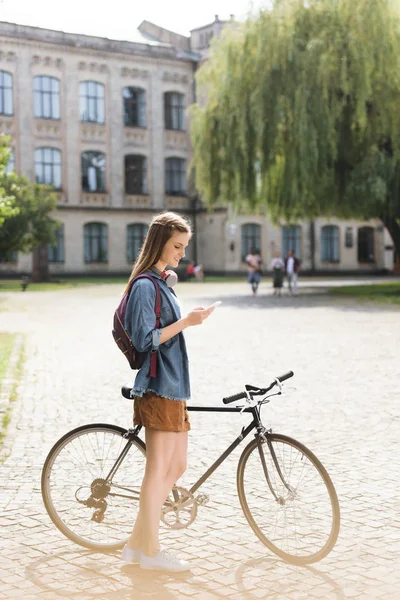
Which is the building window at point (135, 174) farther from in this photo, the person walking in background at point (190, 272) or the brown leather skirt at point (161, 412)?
the brown leather skirt at point (161, 412)

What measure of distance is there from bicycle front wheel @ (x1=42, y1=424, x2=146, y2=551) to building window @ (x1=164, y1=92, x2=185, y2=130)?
4990 centimetres

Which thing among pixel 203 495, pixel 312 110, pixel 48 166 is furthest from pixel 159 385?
pixel 48 166

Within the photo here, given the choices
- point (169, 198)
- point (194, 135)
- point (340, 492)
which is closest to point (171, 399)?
point (340, 492)

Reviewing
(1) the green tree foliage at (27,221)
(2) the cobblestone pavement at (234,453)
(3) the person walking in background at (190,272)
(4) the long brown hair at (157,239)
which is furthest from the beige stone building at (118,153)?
(4) the long brown hair at (157,239)

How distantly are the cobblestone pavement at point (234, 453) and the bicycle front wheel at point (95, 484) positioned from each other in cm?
13

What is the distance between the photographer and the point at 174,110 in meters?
53.8

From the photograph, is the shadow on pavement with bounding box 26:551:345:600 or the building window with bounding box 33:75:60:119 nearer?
the shadow on pavement with bounding box 26:551:345:600

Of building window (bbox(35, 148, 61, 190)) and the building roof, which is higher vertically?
the building roof

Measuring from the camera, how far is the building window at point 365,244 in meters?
55.2

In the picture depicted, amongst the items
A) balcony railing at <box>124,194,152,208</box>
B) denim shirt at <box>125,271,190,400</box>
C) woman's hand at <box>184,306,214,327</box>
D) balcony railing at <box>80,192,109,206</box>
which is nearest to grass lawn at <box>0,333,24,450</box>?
denim shirt at <box>125,271,190,400</box>

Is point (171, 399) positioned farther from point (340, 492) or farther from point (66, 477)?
point (340, 492)

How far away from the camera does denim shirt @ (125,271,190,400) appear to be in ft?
13.5

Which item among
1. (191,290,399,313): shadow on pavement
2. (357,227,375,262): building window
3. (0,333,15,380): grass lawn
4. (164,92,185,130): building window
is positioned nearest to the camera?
(0,333,15,380): grass lawn

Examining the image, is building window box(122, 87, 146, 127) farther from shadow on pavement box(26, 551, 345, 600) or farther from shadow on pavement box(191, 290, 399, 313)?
shadow on pavement box(26, 551, 345, 600)
